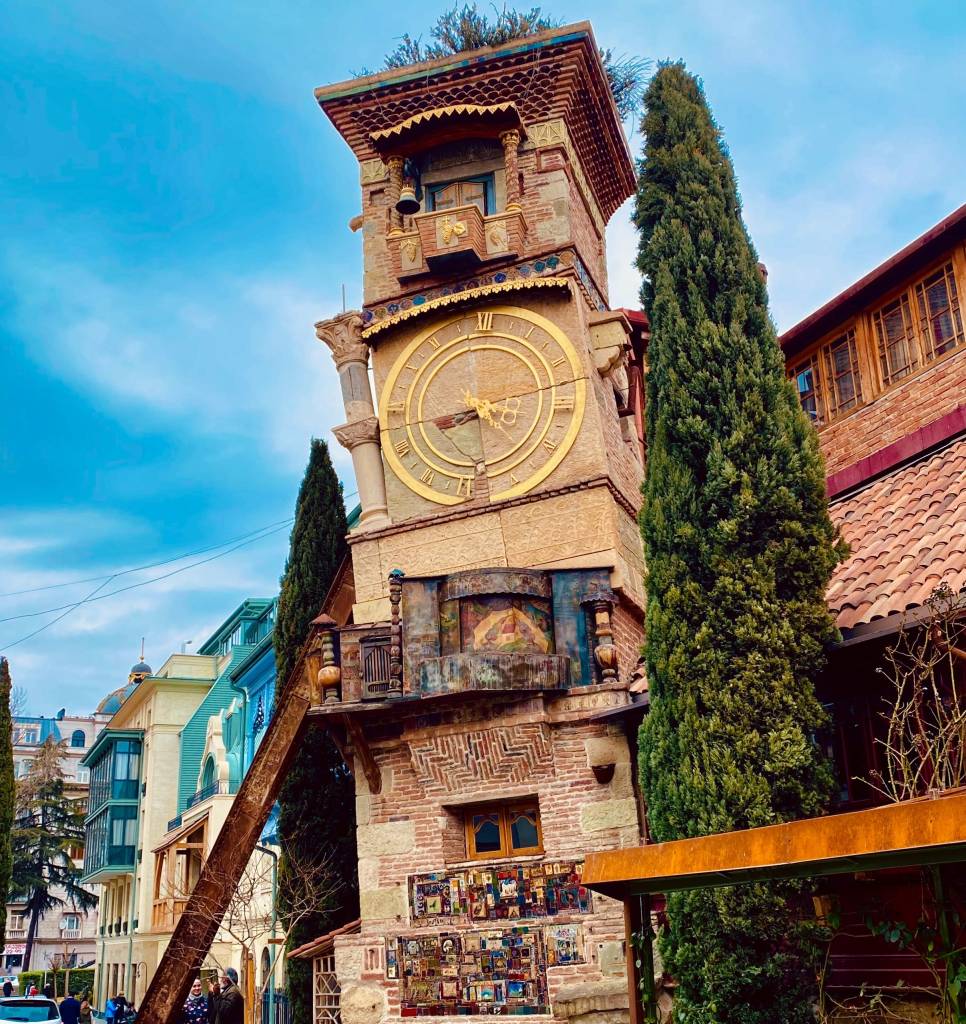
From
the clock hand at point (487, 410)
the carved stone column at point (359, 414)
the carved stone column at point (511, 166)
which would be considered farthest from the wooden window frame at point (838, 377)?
the carved stone column at point (359, 414)

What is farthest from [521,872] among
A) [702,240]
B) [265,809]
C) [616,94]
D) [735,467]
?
[616,94]

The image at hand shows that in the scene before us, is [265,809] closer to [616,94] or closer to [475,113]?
[475,113]

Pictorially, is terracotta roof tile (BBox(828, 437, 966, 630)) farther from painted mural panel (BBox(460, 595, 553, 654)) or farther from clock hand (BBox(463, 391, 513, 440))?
clock hand (BBox(463, 391, 513, 440))

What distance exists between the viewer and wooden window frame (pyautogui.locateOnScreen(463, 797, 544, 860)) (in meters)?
13.5

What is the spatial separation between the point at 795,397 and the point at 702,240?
195 centimetres

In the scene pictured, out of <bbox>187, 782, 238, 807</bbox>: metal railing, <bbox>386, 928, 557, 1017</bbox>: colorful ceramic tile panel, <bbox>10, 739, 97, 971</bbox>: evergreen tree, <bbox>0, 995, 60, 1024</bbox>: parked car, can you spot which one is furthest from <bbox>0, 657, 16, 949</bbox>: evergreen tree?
<bbox>10, 739, 97, 971</bbox>: evergreen tree

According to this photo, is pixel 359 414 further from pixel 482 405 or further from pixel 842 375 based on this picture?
→ pixel 842 375

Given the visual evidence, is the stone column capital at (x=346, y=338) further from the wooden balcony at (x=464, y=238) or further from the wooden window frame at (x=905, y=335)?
the wooden window frame at (x=905, y=335)

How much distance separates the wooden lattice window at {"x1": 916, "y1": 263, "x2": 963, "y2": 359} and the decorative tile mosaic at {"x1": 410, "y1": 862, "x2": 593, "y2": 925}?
7.07 m

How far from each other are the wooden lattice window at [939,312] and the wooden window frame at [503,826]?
271 inches

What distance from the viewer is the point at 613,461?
1544 cm

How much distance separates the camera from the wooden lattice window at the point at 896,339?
14406 millimetres

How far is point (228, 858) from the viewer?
14570mm

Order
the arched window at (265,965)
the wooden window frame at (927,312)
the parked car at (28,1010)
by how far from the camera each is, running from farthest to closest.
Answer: the parked car at (28,1010)
the arched window at (265,965)
the wooden window frame at (927,312)
